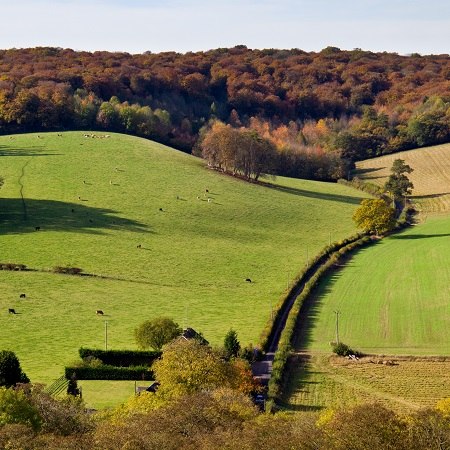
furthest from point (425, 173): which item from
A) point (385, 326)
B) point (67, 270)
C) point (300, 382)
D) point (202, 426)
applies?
point (202, 426)

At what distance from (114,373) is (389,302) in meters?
32.6

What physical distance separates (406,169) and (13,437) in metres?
116

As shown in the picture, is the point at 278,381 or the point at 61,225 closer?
the point at 278,381

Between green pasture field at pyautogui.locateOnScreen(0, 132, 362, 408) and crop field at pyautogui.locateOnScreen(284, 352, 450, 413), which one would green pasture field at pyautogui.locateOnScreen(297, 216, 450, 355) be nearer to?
crop field at pyautogui.locateOnScreen(284, 352, 450, 413)

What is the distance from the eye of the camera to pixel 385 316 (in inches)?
3086

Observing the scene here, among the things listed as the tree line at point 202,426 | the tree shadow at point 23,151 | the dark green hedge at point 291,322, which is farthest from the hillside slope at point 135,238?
the tree line at point 202,426

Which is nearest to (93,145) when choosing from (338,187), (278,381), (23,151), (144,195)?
(23,151)

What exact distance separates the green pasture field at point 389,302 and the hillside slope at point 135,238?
512 centimetres

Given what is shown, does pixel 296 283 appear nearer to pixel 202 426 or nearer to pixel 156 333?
pixel 156 333

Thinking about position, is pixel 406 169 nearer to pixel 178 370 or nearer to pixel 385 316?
pixel 385 316

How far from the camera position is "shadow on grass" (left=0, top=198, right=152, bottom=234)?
102688 mm

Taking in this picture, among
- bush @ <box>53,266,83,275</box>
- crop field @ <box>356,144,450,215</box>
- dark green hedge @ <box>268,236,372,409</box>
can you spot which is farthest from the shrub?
crop field @ <box>356,144,450,215</box>

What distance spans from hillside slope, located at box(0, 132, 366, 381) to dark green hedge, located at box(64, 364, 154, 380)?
75.2 inches

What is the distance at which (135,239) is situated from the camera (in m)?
102
